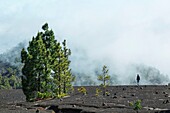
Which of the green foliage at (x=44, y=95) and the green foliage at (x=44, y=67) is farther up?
the green foliage at (x=44, y=67)

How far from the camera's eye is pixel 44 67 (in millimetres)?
82438

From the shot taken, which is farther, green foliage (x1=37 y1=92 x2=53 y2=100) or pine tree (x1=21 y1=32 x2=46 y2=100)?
green foliage (x1=37 y1=92 x2=53 y2=100)

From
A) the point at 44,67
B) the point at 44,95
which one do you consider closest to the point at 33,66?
the point at 44,67

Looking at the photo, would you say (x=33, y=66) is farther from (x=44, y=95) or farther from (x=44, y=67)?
(x=44, y=95)

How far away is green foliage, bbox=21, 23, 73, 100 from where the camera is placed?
3125 inches

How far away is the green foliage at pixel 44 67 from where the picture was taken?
79.4 metres

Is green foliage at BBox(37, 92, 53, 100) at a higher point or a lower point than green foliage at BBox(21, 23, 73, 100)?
lower

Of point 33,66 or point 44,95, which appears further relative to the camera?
point 44,95

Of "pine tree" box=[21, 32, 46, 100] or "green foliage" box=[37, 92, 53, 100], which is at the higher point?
"pine tree" box=[21, 32, 46, 100]

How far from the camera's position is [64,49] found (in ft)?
319

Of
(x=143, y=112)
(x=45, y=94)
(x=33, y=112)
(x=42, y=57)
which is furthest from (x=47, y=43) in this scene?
(x=143, y=112)

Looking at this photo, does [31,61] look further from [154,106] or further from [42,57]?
[154,106]

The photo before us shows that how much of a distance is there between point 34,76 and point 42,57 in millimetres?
4405

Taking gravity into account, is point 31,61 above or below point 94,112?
above
